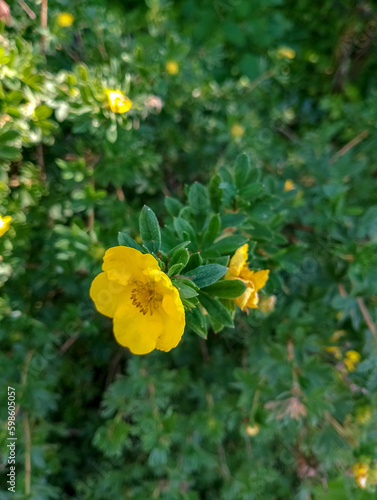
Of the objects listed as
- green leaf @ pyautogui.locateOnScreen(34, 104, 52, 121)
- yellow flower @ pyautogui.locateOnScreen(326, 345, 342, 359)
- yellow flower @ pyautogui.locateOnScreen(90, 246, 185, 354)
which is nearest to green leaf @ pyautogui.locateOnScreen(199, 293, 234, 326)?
yellow flower @ pyautogui.locateOnScreen(90, 246, 185, 354)

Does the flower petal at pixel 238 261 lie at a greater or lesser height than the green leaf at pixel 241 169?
lesser

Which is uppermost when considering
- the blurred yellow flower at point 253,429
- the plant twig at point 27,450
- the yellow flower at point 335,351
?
the yellow flower at point 335,351

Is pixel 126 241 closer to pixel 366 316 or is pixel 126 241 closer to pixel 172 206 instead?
pixel 172 206

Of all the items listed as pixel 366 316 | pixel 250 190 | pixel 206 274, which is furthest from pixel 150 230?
pixel 366 316

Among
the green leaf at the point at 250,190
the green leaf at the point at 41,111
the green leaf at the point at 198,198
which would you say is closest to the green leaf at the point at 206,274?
the green leaf at the point at 198,198

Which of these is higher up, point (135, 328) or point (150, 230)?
point (150, 230)

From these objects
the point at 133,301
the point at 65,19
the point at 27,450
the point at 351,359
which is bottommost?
the point at 27,450

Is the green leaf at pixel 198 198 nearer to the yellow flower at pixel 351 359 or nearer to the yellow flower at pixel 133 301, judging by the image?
the yellow flower at pixel 133 301

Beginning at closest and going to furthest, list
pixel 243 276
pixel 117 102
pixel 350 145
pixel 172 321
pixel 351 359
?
pixel 172 321, pixel 243 276, pixel 117 102, pixel 351 359, pixel 350 145

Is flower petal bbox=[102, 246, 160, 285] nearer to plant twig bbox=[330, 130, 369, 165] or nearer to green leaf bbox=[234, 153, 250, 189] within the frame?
green leaf bbox=[234, 153, 250, 189]
